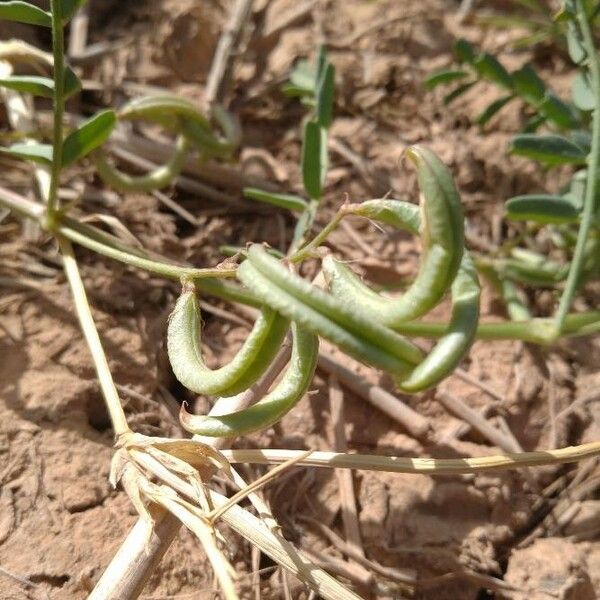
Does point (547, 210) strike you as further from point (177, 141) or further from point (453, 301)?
point (177, 141)

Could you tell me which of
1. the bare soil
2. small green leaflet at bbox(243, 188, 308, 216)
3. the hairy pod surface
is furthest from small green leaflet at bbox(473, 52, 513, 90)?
the hairy pod surface

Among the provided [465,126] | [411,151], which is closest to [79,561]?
[411,151]

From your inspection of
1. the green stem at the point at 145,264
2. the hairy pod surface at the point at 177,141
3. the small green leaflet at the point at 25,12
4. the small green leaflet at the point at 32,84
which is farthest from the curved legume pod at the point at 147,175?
the small green leaflet at the point at 25,12

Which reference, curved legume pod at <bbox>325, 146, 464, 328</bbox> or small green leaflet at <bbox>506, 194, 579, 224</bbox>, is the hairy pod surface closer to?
small green leaflet at <bbox>506, 194, 579, 224</bbox>

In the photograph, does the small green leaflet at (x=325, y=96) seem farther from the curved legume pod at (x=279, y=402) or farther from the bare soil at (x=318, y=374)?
the curved legume pod at (x=279, y=402)

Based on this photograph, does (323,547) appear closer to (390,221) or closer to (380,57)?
(390,221)

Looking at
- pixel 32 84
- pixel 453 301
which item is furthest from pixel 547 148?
pixel 32 84
